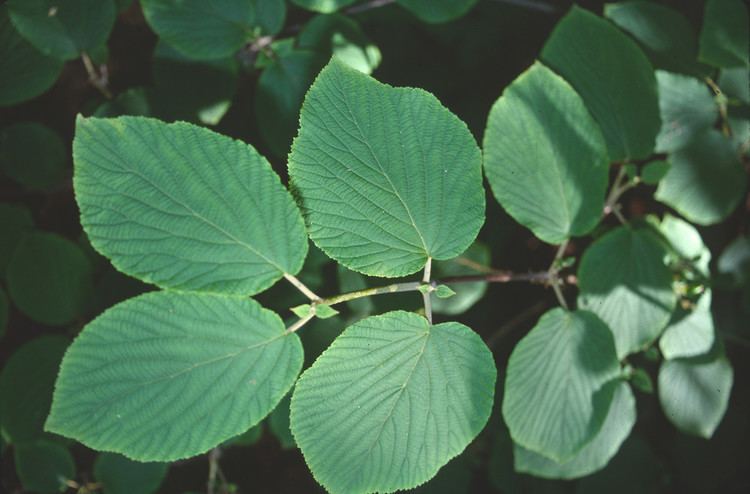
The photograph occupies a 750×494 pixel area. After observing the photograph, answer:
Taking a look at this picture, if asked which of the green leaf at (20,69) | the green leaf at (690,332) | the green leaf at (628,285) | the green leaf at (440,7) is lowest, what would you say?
the green leaf at (690,332)

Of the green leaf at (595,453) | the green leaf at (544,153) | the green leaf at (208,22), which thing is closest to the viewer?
the green leaf at (544,153)

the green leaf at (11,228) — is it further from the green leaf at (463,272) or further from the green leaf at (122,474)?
the green leaf at (463,272)

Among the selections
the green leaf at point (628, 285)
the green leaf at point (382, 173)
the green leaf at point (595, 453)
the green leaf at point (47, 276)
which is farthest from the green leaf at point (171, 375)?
the green leaf at point (595, 453)

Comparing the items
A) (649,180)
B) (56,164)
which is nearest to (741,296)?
(649,180)

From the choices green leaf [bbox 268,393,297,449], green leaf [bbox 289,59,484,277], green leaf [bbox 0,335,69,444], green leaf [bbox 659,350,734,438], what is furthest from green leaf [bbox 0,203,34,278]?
green leaf [bbox 659,350,734,438]

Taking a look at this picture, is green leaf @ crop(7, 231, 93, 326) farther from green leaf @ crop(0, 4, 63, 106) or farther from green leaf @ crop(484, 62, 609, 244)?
green leaf @ crop(484, 62, 609, 244)

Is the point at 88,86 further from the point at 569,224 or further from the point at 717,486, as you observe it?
the point at 717,486

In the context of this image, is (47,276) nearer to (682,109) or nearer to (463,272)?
(463,272)
